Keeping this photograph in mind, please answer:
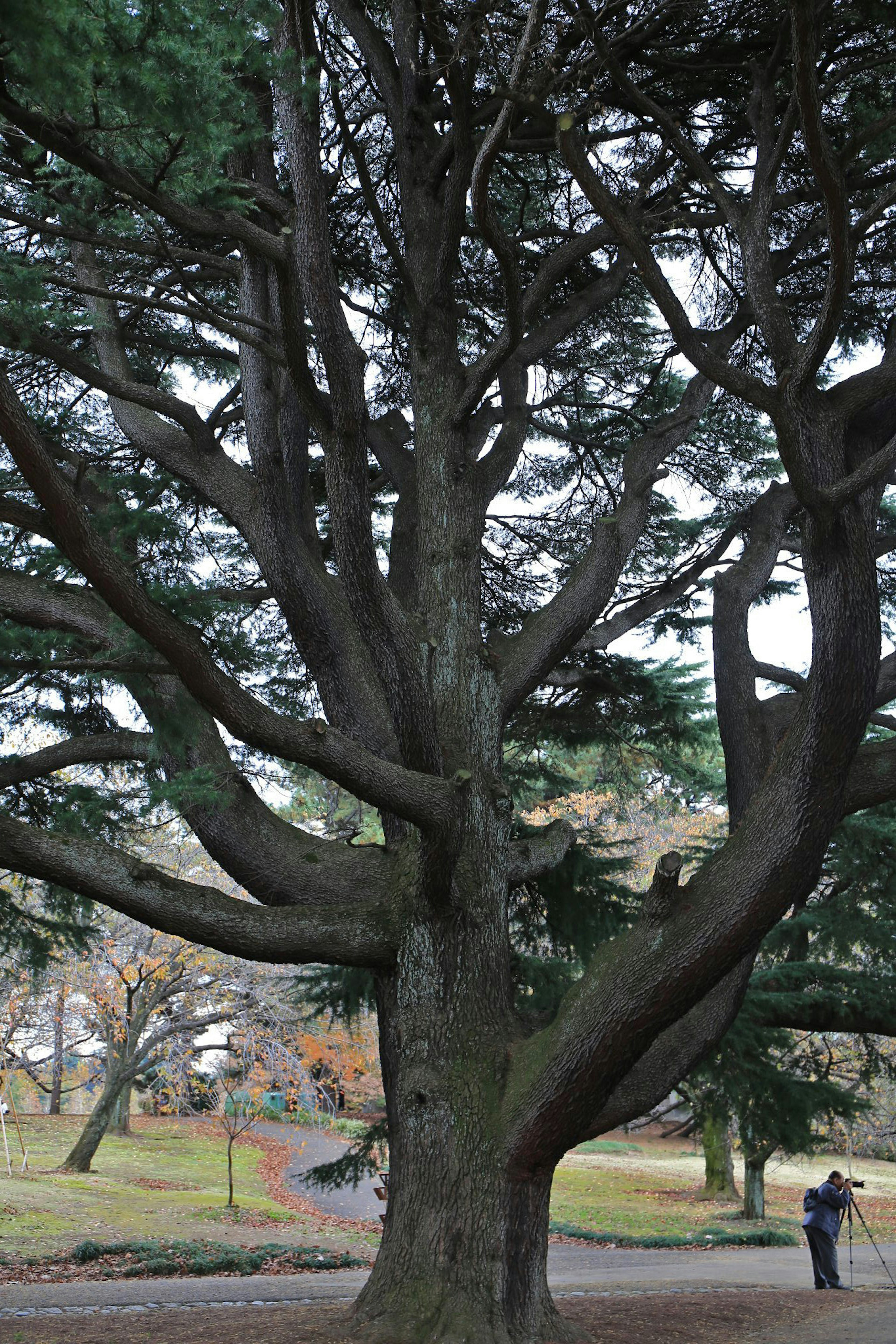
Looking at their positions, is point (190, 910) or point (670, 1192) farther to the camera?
point (670, 1192)

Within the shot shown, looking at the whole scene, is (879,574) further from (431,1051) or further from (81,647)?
(81,647)

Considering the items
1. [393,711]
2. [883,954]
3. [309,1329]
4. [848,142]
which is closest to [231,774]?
[393,711]

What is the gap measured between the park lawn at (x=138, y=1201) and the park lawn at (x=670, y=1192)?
16.1 ft

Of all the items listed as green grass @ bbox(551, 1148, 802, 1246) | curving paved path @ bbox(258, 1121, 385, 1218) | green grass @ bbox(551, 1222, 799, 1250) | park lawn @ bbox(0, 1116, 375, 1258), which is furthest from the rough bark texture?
park lawn @ bbox(0, 1116, 375, 1258)

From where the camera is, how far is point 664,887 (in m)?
5.67

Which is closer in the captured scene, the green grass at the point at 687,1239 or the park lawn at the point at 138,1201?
the park lawn at the point at 138,1201

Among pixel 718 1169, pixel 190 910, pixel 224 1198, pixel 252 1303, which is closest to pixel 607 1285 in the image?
pixel 252 1303

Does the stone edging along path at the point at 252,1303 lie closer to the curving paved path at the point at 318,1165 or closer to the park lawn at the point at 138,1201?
the park lawn at the point at 138,1201

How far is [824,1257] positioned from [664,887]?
7.00 meters

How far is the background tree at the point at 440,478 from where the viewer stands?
5461mm

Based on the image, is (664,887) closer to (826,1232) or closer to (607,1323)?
(607,1323)

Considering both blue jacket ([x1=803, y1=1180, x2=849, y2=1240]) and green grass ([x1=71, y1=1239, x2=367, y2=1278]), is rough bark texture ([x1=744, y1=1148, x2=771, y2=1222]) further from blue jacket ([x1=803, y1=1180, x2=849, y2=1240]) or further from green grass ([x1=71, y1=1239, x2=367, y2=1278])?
green grass ([x1=71, y1=1239, x2=367, y2=1278])

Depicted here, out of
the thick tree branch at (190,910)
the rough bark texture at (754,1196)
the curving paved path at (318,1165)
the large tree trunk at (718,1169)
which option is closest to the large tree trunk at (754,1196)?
the rough bark texture at (754,1196)

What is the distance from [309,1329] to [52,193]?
6.37 meters
